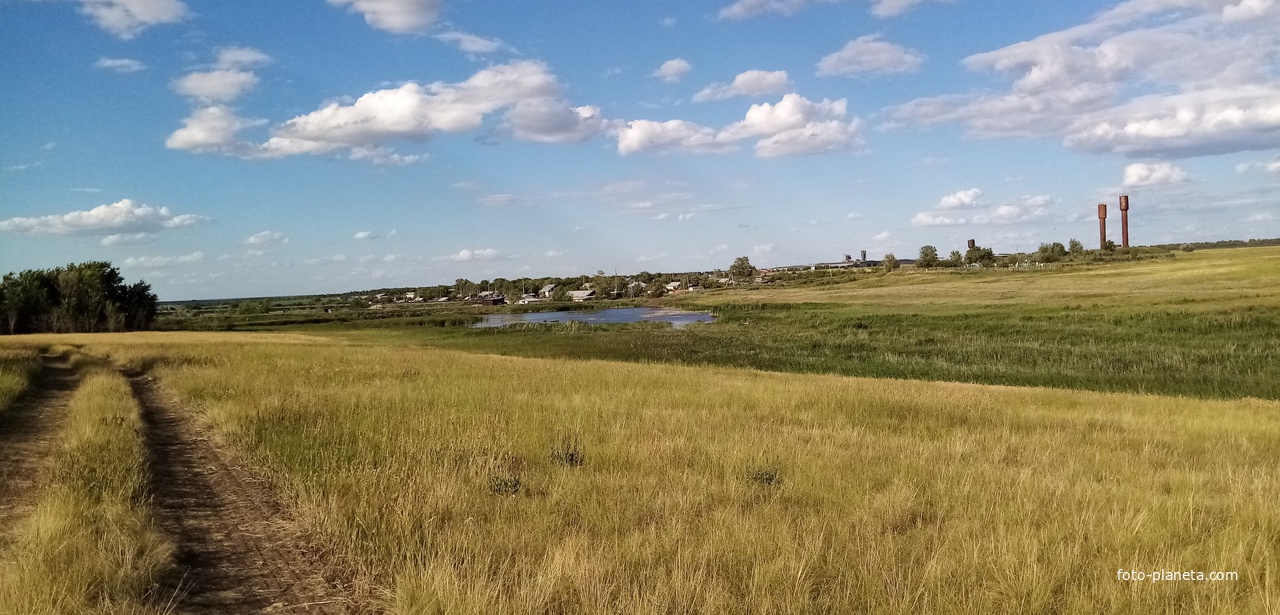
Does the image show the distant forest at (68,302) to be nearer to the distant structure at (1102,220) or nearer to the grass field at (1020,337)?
the grass field at (1020,337)

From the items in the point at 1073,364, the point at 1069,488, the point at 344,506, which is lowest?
the point at 1073,364

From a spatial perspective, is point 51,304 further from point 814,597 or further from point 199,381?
point 814,597

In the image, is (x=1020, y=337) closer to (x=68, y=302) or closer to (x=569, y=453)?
(x=569, y=453)

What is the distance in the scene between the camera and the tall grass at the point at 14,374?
1477 cm

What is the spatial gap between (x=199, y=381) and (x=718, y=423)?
43.9ft

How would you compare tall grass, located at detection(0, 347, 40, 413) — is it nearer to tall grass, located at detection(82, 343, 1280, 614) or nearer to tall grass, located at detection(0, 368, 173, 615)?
tall grass, located at detection(82, 343, 1280, 614)

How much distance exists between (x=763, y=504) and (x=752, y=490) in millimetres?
481

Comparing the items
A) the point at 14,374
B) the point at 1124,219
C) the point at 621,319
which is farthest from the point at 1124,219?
the point at 14,374

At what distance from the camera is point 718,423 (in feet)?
39.0

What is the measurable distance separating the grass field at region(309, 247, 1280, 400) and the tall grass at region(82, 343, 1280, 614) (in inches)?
770

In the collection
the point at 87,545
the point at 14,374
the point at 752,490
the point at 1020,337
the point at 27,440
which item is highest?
the point at 14,374

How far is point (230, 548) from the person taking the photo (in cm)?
583

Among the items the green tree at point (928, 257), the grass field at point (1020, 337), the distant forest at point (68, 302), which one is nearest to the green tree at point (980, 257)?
the green tree at point (928, 257)

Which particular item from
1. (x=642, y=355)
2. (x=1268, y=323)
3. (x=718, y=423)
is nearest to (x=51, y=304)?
(x=642, y=355)
